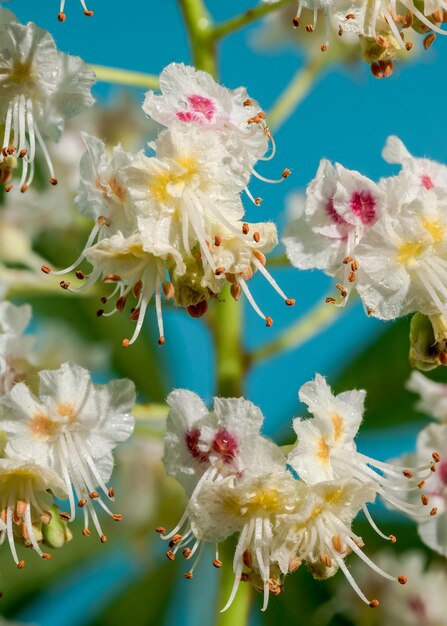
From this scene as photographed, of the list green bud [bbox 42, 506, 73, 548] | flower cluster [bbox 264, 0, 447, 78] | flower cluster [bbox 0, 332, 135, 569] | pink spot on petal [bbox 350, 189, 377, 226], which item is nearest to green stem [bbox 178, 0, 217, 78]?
flower cluster [bbox 264, 0, 447, 78]

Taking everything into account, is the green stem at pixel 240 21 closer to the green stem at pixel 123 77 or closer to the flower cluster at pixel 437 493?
the green stem at pixel 123 77

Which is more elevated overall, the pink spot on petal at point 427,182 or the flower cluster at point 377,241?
the pink spot on petal at point 427,182

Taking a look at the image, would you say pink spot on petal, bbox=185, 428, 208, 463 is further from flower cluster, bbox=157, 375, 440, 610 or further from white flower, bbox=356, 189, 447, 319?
white flower, bbox=356, 189, 447, 319

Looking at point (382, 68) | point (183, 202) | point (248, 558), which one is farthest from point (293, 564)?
point (382, 68)

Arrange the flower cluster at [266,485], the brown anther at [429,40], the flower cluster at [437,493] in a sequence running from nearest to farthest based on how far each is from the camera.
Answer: the flower cluster at [266,485]
the brown anther at [429,40]
the flower cluster at [437,493]

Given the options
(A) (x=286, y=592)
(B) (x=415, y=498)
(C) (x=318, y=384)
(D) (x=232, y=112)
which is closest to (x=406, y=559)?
(A) (x=286, y=592)

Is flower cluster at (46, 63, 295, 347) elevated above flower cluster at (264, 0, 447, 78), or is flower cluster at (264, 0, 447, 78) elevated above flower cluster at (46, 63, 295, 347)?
flower cluster at (264, 0, 447, 78)

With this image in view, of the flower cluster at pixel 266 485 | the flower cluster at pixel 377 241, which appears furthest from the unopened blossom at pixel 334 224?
the flower cluster at pixel 266 485

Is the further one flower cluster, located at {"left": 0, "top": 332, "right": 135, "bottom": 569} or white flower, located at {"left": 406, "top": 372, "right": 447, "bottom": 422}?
white flower, located at {"left": 406, "top": 372, "right": 447, "bottom": 422}
